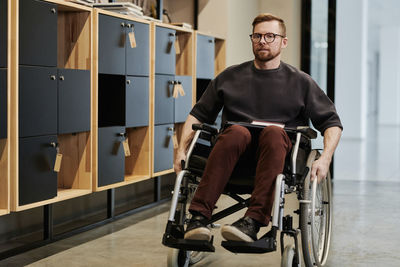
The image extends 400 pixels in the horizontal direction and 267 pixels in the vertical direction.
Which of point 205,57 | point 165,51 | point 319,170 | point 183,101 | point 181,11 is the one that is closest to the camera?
point 319,170

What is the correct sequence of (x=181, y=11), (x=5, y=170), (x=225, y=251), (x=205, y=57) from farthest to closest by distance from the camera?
(x=181, y=11)
(x=205, y=57)
(x=225, y=251)
(x=5, y=170)

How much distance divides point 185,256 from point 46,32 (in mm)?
1295

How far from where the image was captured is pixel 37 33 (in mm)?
3193

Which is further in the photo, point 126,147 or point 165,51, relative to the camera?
point 165,51

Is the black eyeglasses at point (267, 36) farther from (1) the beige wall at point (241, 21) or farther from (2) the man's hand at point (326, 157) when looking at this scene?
(1) the beige wall at point (241, 21)

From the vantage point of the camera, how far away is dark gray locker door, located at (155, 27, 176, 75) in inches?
178

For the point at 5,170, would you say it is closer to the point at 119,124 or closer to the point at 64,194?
the point at 64,194

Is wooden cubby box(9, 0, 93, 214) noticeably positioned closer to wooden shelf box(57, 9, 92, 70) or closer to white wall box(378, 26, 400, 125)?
wooden shelf box(57, 9, 92, 70)

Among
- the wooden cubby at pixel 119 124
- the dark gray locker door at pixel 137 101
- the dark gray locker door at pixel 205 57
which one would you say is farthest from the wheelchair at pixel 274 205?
the dark gray locker door at pixel 205 57

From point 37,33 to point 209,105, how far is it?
906 millimetres

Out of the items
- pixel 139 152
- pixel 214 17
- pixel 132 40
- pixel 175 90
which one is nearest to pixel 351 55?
pixel 214 17

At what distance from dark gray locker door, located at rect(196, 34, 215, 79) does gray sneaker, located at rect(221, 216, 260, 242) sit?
9.21 feet

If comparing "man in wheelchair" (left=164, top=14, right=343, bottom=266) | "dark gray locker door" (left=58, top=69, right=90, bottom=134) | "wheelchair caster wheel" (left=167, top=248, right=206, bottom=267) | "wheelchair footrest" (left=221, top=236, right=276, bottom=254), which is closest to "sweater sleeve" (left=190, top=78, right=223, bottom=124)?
"man in wheelchair" (left=164, top=14, right=343, bottom=266)

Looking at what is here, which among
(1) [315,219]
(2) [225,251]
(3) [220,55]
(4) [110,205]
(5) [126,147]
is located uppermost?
(3) [220,55]
